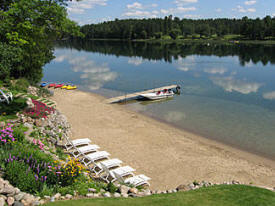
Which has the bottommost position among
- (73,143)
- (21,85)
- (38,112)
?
(73,143)

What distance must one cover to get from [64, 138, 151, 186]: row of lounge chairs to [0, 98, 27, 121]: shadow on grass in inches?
152

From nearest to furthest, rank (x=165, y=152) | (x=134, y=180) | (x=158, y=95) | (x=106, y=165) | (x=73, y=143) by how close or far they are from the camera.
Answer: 1. (x=134, y=180)
2. (x=106, y=165)
3. (x=73, y=143)
4. (x=165, y=152)
5. (x=158, y=95)

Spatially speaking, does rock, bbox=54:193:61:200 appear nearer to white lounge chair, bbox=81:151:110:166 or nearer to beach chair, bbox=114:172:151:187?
beach chair, bbox=114:172:151:187

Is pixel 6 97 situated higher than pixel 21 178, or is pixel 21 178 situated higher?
pixel 6 97

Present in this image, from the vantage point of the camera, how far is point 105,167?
1170cm

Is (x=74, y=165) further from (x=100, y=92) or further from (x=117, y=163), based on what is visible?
(x=100, y=92)

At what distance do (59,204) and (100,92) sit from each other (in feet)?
99.8

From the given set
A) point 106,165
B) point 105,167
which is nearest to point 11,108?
point 106,165

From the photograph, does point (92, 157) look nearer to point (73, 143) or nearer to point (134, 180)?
point (73, 143)

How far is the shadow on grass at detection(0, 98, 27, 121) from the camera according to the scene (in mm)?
14514

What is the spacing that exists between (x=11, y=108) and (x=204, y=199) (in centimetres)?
1343

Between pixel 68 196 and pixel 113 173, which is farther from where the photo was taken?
pixel 113 173

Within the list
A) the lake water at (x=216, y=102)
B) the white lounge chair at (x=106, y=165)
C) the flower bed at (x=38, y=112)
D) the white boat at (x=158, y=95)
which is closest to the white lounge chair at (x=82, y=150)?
the white lounge chair at (x=106, y=165)

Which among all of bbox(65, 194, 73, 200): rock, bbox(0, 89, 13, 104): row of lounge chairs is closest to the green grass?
bbox(65, 194, 73, 200): rock
